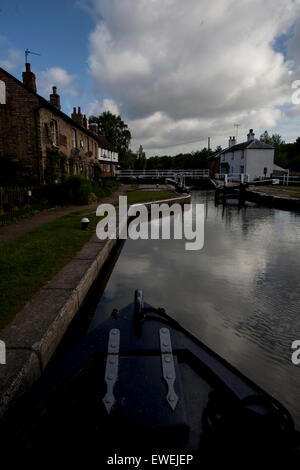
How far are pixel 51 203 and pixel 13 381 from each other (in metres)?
15.1

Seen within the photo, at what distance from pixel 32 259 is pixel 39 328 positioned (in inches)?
122

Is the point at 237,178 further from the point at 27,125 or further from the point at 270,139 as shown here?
the point at 270,139

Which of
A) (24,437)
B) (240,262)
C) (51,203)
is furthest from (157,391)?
(51,203)

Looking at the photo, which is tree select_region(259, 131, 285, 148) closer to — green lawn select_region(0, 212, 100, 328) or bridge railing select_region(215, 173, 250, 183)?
bridge railing select_region(215, 173, 250, 183)

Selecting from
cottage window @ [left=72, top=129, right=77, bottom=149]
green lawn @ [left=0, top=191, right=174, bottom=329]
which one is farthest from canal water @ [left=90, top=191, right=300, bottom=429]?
cottage window @ [left=72, top=129, right=77, bottom=149]

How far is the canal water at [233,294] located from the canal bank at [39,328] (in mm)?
855

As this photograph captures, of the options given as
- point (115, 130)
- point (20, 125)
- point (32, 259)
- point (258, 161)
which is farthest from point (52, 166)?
point (115, 130)

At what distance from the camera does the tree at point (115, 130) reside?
63406 mm

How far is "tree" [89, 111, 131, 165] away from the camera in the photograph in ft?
208

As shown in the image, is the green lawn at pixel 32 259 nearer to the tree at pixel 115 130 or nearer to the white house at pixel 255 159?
the white house at pixel 255 159

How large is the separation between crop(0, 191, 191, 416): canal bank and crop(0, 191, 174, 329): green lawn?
0.61 ft

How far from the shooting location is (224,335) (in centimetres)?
455

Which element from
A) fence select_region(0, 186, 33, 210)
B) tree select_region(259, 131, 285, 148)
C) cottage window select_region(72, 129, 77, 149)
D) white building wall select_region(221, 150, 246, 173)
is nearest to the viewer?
fence select_region(0, 186, 33, 210)

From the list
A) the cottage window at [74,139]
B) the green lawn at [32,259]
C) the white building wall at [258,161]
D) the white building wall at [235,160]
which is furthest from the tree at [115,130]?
the green lawn at [32,259]
